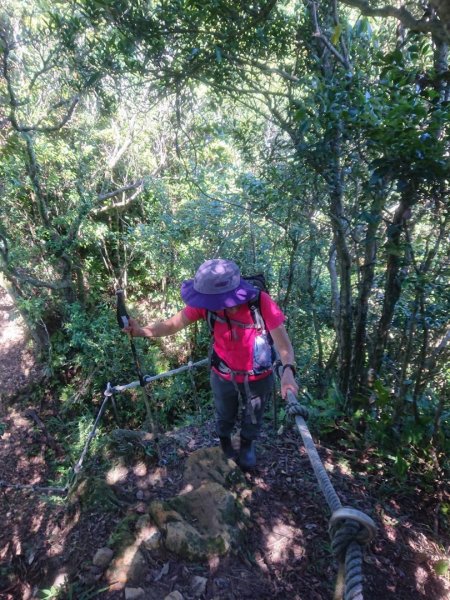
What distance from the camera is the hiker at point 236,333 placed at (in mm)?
2555

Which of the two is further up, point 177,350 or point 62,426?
point 177,350

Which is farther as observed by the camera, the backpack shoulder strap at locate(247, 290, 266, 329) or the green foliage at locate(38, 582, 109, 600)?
the backpack shoulder strap at locate(247, 290, 266, 329)

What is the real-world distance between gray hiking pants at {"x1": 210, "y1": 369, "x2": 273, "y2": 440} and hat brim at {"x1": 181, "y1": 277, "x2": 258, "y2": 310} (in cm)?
67

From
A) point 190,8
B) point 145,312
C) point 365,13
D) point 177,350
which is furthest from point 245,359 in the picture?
point 145,312

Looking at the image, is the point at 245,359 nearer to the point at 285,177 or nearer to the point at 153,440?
the point at 153,440

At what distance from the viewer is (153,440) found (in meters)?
3.66

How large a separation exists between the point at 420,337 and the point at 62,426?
7.83 m

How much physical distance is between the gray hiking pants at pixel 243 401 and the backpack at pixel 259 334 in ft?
0.41

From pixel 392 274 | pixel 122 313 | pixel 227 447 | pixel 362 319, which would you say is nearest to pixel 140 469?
pixel 227 447

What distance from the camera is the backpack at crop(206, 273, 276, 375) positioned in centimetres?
267

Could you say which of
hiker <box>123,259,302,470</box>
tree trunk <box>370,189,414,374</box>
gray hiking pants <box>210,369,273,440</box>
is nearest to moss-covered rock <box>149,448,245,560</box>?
gray hiking pants <box>210,369,273,440</box>

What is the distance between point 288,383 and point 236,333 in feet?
1.69

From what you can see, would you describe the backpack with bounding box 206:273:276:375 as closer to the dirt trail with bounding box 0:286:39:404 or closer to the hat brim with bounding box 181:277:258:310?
the hat brim with bounding box 181:277:258:310

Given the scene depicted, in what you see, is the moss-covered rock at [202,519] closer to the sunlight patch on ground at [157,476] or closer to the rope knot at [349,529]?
the sunlight patch on ground at [157,476]
